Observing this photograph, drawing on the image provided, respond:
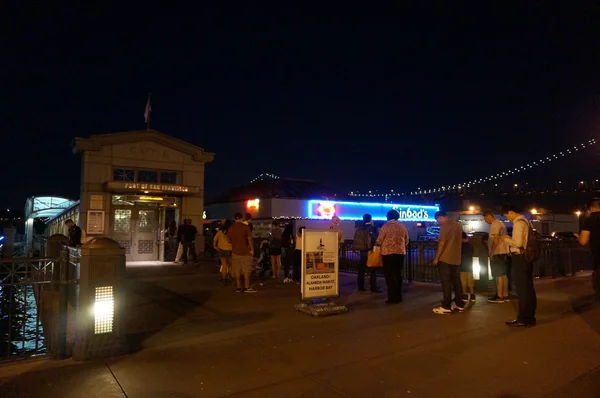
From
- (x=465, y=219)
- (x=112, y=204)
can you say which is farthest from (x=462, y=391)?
(x=465, y=219)

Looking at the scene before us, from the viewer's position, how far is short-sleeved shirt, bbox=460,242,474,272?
867 centimetres

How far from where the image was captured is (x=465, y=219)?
1553 inches

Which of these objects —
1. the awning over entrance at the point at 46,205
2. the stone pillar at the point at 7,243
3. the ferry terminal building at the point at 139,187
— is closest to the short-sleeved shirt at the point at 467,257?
the ferry terminal building at the point at 139,187

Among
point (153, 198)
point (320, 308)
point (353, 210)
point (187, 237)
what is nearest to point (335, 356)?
point (320, 308)

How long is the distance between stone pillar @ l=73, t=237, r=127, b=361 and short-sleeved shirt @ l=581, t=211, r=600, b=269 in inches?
225

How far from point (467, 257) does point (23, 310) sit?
894 centimetres

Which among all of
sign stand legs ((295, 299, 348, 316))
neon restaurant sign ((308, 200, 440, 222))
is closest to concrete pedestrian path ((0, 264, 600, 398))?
sign stand legs ((295, 299, 348, 316))

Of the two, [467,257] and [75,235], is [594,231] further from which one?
[75,235]

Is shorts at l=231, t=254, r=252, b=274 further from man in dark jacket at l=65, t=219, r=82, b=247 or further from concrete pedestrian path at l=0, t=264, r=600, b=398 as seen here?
man in dark jacket at l=65, t=219, r=82, b=247

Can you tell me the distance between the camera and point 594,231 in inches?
205

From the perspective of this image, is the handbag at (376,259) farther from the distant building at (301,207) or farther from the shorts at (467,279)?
the distant building at (301,207)

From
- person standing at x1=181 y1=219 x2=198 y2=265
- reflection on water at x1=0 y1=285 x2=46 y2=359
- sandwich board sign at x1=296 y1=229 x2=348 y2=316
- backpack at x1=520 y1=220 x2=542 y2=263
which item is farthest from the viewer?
person standing at x1=181 y1=219 x2=198 y2=265

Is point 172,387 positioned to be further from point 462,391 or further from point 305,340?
point 462,391

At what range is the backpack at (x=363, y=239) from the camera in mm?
9141
